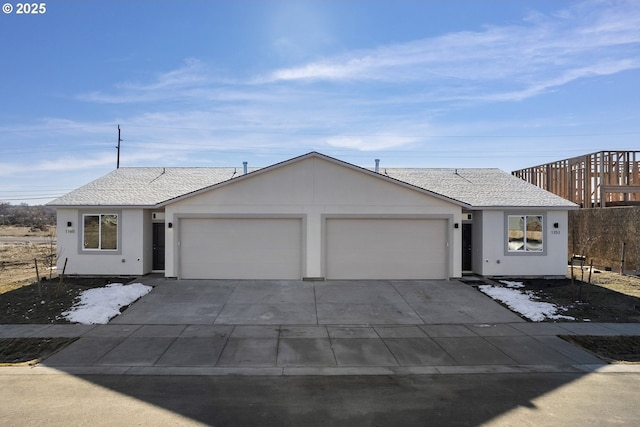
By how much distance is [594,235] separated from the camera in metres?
19.2

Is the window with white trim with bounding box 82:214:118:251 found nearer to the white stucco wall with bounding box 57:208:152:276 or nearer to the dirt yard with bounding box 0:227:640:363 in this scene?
the white stucco wall with bounding box 57:208:152:276

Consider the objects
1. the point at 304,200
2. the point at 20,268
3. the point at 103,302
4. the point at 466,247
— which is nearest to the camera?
the point at 103,302

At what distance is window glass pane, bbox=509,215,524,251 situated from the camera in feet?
49.8

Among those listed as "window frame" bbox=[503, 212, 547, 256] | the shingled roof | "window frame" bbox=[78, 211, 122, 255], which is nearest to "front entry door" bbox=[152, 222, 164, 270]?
"window frame" bbox=[78, 211, 122, 255]

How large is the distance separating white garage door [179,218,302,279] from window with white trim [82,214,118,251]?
2.65m

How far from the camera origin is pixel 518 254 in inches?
597

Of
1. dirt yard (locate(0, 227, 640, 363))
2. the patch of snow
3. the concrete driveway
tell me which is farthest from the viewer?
the patch of snow

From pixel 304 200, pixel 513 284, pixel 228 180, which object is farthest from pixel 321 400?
pixel 513 284

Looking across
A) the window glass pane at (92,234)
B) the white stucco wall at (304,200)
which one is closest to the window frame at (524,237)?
the white stucco wall at (304,200)

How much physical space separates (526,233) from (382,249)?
5.59 meters

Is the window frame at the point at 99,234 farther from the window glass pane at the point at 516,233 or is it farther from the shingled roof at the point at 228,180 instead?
the window glass pane at the point at 516,233

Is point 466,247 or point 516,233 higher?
point 516,233

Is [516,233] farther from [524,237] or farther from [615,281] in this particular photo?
[615,281]

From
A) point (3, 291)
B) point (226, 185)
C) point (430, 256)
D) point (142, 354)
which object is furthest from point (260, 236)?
point (3, 291)
